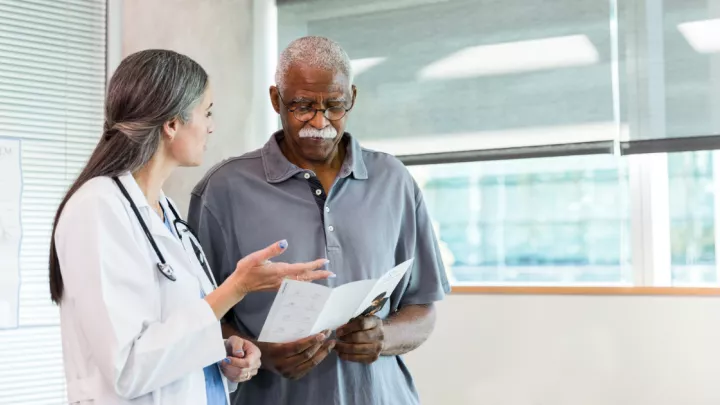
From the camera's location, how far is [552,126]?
10.0 ft

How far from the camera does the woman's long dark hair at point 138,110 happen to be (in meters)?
1.47

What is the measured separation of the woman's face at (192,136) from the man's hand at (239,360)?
0.37m

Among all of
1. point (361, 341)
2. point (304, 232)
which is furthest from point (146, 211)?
point (361, 341)

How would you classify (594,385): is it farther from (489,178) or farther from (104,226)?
(104,226)

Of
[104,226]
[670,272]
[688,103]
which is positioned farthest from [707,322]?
[104,226]

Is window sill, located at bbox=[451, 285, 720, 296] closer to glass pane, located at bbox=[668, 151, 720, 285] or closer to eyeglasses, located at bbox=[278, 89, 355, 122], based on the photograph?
glass pane, located at bbox=[668, 151, 720, 285]

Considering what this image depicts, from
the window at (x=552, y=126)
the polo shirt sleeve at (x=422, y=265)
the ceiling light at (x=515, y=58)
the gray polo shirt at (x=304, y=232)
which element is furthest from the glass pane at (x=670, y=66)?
the gray polo shirt at (x=304, y=232)

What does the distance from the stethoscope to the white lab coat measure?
1 cm

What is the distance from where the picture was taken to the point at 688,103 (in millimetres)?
2801

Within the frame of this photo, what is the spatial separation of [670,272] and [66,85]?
231 cm

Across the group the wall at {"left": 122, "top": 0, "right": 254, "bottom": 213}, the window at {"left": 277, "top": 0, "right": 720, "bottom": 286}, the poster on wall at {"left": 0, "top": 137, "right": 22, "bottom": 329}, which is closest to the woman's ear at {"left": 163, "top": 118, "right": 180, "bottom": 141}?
the poster on wall at {"left": 0, "top": 137, "right": 22, "bottom": 329}

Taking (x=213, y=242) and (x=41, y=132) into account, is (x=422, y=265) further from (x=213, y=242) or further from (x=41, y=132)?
(x=41, y=132)

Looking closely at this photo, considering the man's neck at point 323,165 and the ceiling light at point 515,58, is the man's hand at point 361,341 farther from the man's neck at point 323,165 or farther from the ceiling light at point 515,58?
the ceiling light at point 515,58

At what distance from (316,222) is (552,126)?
150cm
